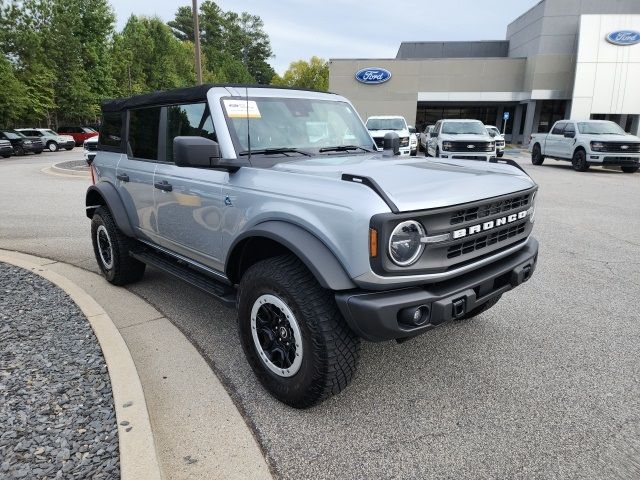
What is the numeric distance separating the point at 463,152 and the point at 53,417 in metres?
15.5

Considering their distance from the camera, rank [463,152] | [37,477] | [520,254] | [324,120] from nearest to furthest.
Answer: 1. [37,477]
2. [520,254]
3. [324,120]
4. [463,152]

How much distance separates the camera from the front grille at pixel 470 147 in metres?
15.9

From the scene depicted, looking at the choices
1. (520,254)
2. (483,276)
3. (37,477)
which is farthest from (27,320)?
(520,254)

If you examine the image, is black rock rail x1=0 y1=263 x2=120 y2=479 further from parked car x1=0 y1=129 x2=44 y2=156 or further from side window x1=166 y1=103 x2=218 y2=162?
parked car x1=0 y1=129 x2=44 y2=156

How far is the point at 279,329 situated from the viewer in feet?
8.87

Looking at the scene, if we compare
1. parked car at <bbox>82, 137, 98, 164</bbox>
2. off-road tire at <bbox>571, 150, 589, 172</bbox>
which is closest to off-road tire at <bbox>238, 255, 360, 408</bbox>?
parked car at <bbox>82, 137, 98, 164</bbox>

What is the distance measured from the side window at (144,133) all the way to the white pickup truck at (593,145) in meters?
16.6

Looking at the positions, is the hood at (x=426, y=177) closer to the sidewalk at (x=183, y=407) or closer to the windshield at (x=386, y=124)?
the sidewalk at (x=183, y=407)

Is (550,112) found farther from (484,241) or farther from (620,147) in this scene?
(484,241)

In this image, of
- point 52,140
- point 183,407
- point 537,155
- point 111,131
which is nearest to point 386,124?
point 537,155

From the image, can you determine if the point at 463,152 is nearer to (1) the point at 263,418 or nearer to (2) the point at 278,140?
(2) the point at 278,140

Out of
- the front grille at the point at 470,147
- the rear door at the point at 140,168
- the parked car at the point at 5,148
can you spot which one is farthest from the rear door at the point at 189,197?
the parked car at the point at 5,148

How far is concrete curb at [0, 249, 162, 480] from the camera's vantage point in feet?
7.01

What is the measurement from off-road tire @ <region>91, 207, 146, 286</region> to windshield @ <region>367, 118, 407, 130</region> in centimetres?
1522
